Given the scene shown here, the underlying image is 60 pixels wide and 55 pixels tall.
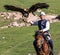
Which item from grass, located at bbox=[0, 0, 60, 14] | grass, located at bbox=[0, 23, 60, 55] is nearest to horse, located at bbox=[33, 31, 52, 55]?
grass, located at bbox=[0, 23, 60, 55]

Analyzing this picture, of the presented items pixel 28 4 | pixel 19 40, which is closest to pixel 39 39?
pixel 19 40

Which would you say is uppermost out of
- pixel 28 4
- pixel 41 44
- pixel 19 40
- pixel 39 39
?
pixel 39 39

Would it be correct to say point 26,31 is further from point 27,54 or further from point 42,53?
point 42,53

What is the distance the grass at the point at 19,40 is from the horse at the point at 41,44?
23.1ft

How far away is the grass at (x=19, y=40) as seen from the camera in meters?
26.4

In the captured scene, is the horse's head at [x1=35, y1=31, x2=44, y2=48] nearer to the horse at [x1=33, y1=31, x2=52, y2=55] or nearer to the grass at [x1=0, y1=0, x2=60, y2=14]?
the horse at [x1=33, y1=31, x2=52, y2=55]

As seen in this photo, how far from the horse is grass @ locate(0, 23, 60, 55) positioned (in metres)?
7.04

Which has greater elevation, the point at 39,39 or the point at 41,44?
the point at 39,39

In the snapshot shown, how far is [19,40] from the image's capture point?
99.6 feet

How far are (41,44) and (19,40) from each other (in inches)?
507

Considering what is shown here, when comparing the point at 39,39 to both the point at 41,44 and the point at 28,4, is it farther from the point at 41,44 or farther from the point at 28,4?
the point at 28,4

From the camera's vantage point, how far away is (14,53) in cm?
2595

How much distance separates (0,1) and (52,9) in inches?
Answer: 208

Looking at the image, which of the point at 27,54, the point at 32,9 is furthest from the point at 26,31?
the point at 32,9
